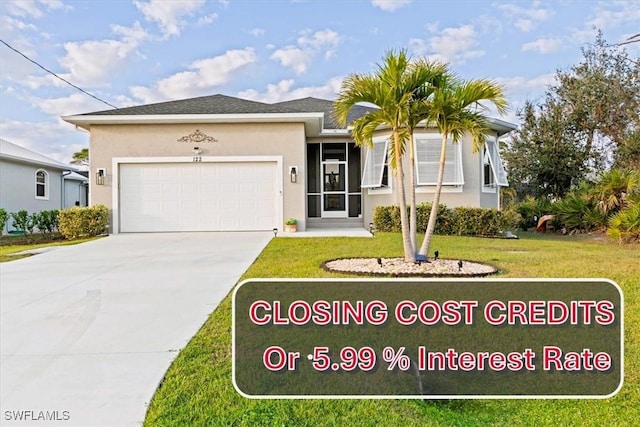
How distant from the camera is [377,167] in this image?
14.2 meters

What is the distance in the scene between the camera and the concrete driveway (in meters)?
2.89

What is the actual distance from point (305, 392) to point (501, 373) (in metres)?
1.35

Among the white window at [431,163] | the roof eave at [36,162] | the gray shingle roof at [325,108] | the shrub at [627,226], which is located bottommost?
the shrub at [627,226]

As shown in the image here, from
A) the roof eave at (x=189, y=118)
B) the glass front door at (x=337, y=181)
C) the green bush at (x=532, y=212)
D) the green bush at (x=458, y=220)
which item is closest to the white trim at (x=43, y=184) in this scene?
the roof eave at (x=189, y=118)

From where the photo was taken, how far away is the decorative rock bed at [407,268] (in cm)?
640

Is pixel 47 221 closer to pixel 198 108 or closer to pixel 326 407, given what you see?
pixel 198 108

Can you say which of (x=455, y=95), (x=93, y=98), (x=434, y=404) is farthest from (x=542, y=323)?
(x=93, y=98)

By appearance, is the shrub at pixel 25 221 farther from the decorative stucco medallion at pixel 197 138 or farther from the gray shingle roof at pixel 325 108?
the gray shingle roof at pixel 325 108

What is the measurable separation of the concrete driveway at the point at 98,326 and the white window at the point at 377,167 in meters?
6.56

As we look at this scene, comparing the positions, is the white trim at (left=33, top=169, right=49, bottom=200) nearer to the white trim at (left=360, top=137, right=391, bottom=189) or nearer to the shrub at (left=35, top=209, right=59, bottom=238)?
the shrub at (left=35, top=209, right=59, bottom=238)

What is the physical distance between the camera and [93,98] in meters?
19.4

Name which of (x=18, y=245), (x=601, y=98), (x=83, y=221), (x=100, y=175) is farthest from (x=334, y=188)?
(x=601, y=98)

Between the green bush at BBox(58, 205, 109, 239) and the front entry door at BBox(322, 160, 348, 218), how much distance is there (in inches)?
299

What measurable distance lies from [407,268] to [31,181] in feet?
61.9
